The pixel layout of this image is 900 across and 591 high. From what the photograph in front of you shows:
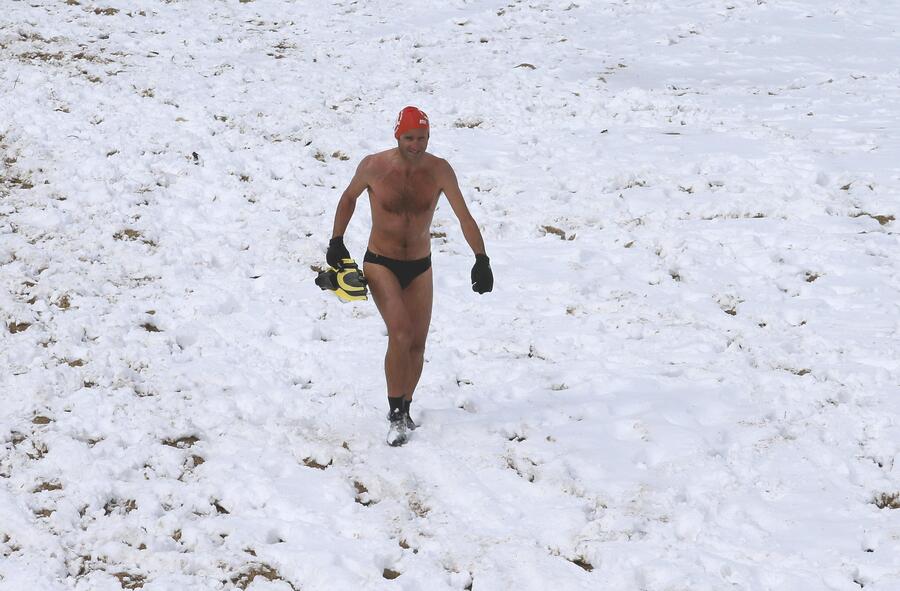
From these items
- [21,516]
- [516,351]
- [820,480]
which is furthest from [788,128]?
[21,516]

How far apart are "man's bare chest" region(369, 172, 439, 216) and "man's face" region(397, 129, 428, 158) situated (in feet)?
0.65

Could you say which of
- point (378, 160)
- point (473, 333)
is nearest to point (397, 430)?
point (473, 333)

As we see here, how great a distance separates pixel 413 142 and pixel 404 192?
1.28 feet

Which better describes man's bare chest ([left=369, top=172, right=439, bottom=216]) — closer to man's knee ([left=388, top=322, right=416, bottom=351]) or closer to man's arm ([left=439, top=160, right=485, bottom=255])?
man's arm ([left=439, top=160, right=485, bottom=255])

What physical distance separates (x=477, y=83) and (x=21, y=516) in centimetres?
1098

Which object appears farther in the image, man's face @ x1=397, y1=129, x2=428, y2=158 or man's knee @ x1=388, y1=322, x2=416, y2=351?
man's knee @ x1=388, y1=322, x2=416, y2=351

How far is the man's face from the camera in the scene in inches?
212

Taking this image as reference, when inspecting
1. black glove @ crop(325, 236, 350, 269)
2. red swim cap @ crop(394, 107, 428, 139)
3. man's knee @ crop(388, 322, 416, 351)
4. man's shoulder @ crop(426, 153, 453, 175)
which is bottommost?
man's knee @ crop(388, 322, 416, 351)

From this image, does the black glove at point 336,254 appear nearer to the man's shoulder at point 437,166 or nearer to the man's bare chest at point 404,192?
the man's bare chest at point 404,192

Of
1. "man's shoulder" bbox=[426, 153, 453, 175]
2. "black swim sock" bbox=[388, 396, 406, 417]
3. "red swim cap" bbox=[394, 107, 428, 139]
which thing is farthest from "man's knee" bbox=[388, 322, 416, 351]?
"red swim cap" bbox=[394, 107, 428, 139]

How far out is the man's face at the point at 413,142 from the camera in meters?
5.38

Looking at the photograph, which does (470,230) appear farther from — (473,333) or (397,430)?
(473,333)

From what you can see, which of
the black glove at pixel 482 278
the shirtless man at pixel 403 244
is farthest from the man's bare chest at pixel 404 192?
the black glove at pixel 482 278

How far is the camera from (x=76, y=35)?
1577 cm
